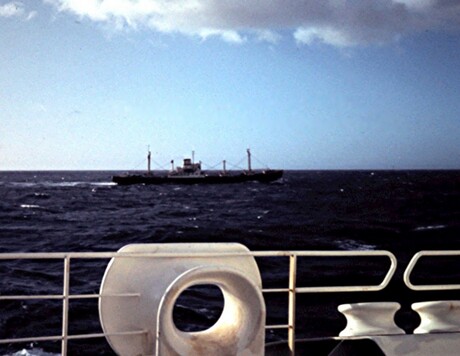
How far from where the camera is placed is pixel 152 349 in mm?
3016

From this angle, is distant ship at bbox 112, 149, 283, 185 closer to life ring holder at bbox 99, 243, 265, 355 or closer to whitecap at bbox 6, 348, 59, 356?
whitecap at bbox 6, 348, 59, 356

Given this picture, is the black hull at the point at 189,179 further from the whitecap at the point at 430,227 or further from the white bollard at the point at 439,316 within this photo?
the white bollard at the point at 439,316

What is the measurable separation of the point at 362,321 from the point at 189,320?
828 centimetres

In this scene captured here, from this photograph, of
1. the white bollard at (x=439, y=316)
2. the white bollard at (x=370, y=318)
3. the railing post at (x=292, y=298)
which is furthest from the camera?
the white bollard at (x=439, y=316)

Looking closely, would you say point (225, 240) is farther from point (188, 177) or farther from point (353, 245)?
point (188, 177)

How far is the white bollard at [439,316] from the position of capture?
385 cm

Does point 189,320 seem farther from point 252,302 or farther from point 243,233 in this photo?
point 243,233

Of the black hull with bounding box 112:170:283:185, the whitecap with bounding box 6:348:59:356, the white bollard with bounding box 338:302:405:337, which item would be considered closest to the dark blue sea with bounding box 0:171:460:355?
the whitecap with bounding box 6:348:59:356

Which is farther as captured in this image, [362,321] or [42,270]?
[42,270]

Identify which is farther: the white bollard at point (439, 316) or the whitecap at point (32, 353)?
the whitecap at point (32, 353)

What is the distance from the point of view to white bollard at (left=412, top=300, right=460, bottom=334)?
3854mm

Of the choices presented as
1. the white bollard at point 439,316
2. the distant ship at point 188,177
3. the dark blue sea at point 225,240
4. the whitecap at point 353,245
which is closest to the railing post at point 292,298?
the white bollard at point 439,316

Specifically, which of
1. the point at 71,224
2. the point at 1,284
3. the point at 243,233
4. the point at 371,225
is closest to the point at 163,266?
the point at 1,284

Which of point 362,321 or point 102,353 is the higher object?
point 362,321
